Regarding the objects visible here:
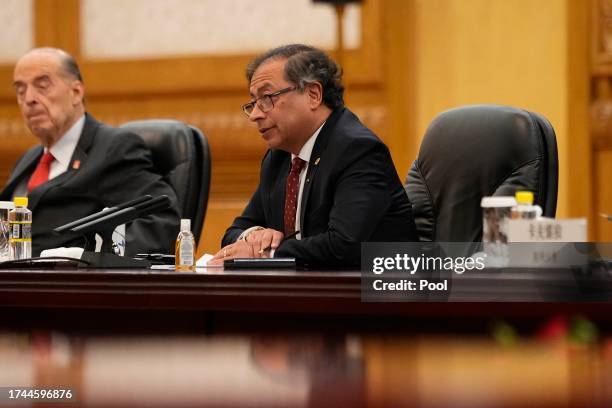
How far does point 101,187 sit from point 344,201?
3.42 feet

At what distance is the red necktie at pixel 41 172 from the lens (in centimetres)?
328

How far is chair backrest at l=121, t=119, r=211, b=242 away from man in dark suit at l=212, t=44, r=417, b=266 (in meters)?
0.27

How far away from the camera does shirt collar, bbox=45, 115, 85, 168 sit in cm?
330

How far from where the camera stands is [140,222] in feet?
9.91

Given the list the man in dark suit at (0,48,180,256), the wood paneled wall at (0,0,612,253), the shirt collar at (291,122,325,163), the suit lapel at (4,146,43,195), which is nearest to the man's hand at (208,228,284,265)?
the shirt collar at (291,122,325,163)

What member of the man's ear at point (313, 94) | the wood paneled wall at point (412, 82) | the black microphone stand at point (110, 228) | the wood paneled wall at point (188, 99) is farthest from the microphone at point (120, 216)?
the wood paneled wall at point (188, 99)

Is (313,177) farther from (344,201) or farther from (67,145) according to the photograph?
(67,145)

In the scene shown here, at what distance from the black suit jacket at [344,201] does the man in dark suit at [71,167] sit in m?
0.39

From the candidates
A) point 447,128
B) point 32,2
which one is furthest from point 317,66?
point 32,2

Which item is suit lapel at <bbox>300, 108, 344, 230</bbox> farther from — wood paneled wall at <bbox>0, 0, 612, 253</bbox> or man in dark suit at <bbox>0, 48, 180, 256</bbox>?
wood paneled wall at <bbox>0, 0, 612, 253</bbox>

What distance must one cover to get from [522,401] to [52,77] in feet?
7.96

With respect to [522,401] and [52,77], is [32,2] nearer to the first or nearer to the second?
[52,77]

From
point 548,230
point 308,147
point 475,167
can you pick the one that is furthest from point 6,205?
point 548,230

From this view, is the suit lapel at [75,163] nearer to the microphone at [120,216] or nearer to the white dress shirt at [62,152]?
the white dress shirt at [62,152]
